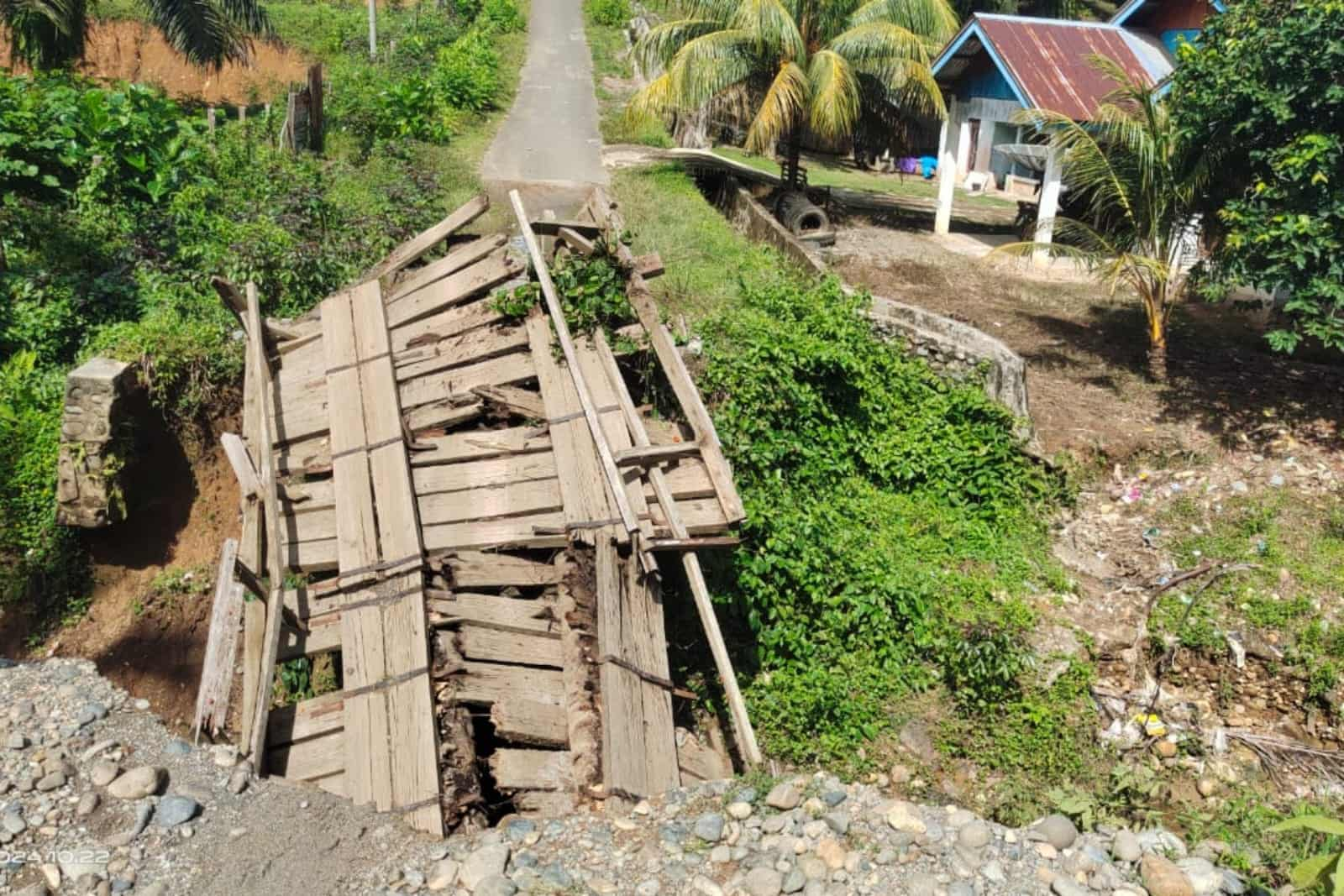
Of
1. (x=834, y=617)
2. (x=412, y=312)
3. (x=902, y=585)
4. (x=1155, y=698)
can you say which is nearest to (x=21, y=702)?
(x=412, y=312)

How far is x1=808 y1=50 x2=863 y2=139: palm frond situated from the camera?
1402cm

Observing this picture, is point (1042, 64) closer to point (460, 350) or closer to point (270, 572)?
point (460, 350)

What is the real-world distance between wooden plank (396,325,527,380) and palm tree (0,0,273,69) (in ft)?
33.7

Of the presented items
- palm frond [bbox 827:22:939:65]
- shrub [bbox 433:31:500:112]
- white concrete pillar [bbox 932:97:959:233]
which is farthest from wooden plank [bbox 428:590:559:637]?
shrub [bbox 433:31:500:112]

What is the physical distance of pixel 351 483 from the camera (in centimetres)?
651

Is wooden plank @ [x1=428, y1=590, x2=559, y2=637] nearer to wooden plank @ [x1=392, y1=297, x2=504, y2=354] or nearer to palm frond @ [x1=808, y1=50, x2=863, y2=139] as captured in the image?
wooden plank @ [x1=392, y1=297, x2=504, y2=354]

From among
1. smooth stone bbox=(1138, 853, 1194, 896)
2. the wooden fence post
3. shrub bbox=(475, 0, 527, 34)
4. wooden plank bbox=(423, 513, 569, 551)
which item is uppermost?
shrub bbox=(475, 0, 527, 34)

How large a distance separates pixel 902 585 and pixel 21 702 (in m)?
5.72

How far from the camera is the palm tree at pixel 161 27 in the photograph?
13.9 metres

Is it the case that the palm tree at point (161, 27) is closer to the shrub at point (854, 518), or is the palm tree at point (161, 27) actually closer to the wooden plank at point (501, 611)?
the shrub at point (854, 518)

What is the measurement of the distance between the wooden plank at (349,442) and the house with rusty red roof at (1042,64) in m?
9.72

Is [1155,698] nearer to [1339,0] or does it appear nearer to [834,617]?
[834,617]

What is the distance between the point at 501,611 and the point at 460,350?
2647 millimetres

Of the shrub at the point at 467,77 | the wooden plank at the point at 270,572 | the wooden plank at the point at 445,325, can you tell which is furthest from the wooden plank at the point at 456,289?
the shrub at the point at 467,77
